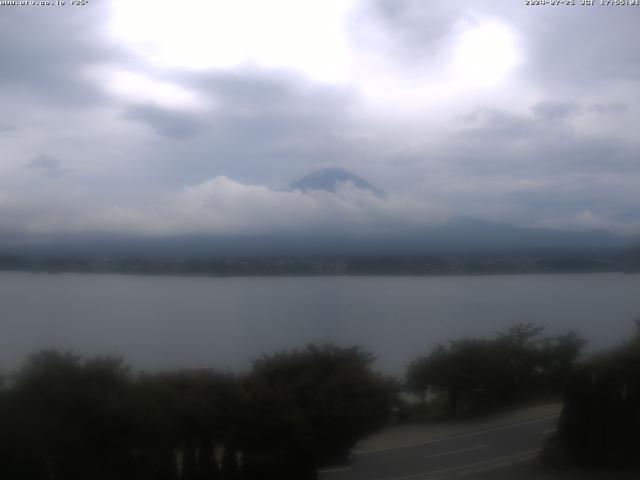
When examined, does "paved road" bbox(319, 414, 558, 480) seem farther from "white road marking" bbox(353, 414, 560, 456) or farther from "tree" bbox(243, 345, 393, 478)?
"tree" bbox(243, 345, 393, 478)

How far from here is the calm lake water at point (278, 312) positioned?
34.4 ft

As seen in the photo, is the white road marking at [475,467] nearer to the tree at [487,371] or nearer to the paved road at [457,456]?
the paved road at [457,456]

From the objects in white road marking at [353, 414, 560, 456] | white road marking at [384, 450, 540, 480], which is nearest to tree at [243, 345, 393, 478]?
white road marking at [353, 414, 560, 456]

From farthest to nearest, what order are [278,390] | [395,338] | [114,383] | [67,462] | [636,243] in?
1. [636,243]
2. [395,338]
3. [278,390]
4. [114,383]
5. [67,462]

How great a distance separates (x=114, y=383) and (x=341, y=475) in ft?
11.1

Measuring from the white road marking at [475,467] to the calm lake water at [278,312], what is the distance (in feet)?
6.58

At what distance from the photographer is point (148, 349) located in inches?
411

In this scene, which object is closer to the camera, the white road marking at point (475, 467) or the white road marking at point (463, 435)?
the white road marking at point (475, 467)

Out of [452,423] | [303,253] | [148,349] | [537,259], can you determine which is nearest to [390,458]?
[452,423]

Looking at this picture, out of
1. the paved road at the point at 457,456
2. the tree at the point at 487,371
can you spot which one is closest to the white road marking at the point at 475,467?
the paved road at the point at 457,456

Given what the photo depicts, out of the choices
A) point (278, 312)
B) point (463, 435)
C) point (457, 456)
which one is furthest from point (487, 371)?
point (278, 312)

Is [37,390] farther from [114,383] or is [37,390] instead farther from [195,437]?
[195,437]

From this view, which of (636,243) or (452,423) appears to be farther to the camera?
(636,243)

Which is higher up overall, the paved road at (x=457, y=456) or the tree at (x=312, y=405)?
the tree at (x=312, y=405)
